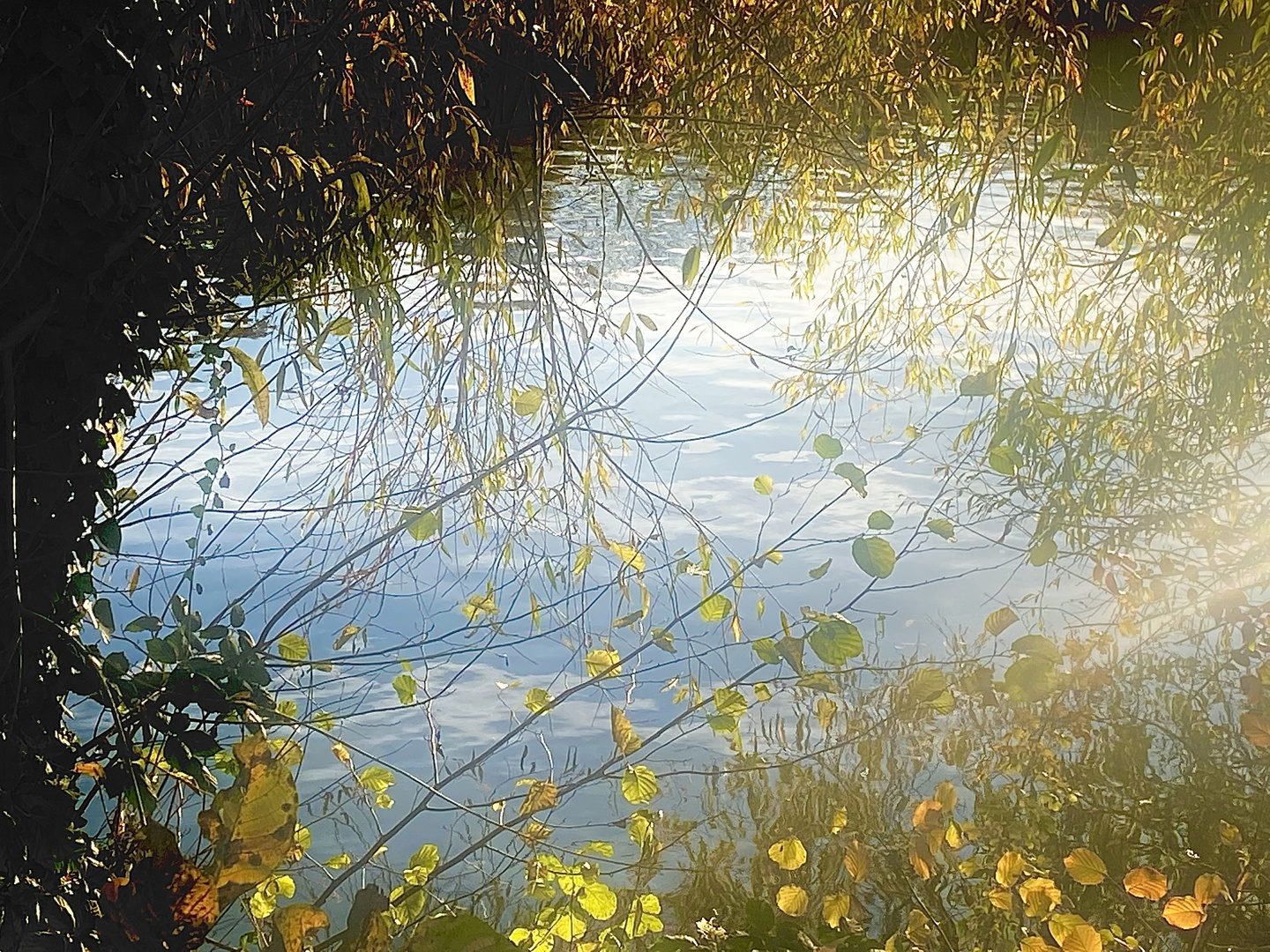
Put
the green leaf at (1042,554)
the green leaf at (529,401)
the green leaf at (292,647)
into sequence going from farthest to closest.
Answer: the green leaf at (1042,554) → the green leaf at (529,401) → the green leaf at (292,647)

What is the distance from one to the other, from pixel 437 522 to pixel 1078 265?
5.22 ft

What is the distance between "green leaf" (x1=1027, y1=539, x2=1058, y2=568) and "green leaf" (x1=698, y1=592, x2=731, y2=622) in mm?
Answer: 924

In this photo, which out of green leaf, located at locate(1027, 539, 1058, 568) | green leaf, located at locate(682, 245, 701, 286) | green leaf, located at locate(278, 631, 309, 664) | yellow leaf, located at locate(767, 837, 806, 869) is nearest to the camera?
yellow leaf, located at locate(767, 837, 806, 869)

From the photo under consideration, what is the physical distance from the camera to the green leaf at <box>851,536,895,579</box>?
1277 mm

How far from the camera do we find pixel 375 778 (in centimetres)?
136

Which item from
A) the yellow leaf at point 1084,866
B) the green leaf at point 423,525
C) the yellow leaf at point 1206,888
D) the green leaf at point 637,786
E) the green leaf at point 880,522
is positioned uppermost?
the green leaf at point 880,522

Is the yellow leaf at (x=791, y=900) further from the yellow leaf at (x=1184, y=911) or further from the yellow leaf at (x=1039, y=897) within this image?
the yellow leaf at (x=1184, y=911)

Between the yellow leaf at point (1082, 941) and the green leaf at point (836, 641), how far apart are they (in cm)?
40

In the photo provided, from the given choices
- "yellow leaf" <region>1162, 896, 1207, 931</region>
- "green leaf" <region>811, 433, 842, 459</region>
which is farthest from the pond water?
"yellow leaf" <region>1162, 896, 1207, 931</region>

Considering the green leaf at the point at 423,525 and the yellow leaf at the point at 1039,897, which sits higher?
the green leaf at the point at 423,525

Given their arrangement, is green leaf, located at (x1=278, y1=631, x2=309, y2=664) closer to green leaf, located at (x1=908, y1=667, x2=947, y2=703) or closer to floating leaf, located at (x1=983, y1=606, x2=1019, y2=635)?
green leaf, located at (x1=908, y1=667, x2=947, y2=703)

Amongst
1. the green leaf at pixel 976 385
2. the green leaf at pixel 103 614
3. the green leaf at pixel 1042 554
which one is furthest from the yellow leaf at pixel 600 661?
the green leaf at pixel 1042 554

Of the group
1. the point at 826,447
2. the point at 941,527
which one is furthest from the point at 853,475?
the point at 941,527

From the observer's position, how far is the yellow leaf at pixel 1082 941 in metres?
1.21
